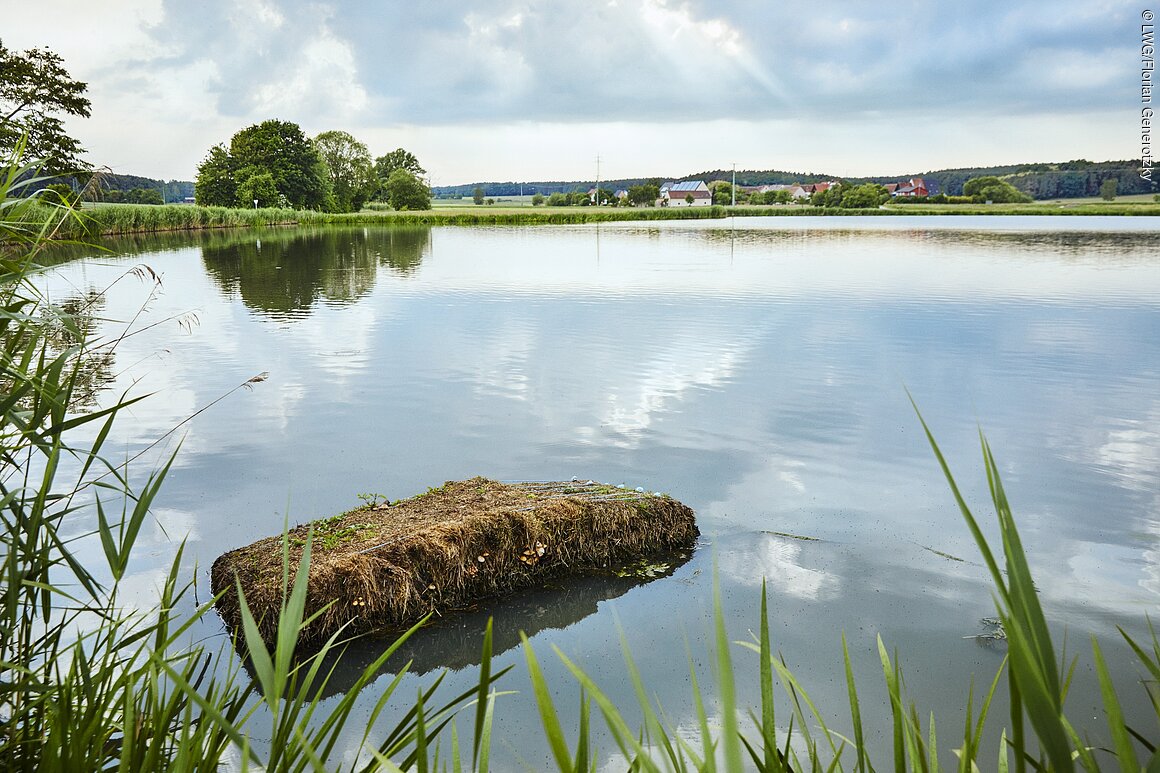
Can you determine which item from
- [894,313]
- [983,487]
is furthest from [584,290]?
[983,487]

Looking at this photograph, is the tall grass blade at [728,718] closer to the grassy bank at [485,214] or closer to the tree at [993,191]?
the grassy bank at [485,214]

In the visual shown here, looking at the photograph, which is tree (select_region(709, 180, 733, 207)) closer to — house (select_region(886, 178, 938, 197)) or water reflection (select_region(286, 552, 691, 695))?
house (select_region(886, 178, 938, 197))

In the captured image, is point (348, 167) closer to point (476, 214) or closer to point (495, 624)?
point (476, 214)

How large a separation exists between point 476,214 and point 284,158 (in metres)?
17.9

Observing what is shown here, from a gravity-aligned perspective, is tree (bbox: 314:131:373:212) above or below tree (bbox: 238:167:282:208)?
above

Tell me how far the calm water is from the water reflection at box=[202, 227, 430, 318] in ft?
1.08

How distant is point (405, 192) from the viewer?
104938 mm

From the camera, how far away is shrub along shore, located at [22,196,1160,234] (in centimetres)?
4959

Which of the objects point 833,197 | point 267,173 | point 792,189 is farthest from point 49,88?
point 792,189

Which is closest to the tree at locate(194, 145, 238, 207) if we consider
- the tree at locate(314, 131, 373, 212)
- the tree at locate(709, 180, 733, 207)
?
the tree at locate(314, 131, 373, 212)

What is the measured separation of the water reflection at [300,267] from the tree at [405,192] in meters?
59.4

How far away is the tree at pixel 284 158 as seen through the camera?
7525 cm

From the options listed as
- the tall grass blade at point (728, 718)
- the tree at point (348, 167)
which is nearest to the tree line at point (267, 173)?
the tree at point (348, 167)

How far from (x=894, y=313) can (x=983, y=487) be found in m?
11.3
